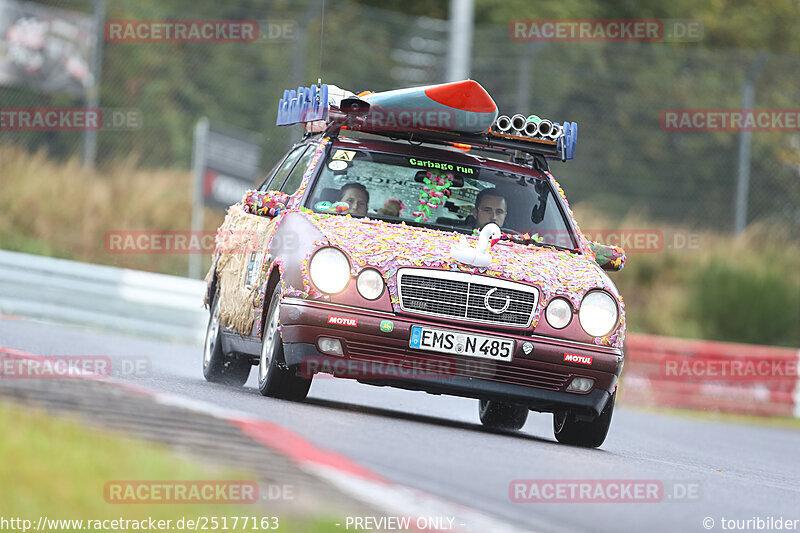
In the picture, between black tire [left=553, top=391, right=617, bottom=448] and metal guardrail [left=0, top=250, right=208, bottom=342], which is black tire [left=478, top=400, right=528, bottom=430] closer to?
black tire [left=553, top=391, right=617, bottom=448]

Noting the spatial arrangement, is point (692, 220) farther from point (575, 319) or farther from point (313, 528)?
point (313, 528)

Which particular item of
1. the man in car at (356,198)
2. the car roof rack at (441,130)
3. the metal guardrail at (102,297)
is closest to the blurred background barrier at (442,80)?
the metal guardrail at (102,297)

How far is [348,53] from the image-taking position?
2562 cm

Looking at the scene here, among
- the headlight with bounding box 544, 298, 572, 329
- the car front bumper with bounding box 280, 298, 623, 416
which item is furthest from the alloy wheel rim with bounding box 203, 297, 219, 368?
the headlight with bounding box 544, 298, 572, 329

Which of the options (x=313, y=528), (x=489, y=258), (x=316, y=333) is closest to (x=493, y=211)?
(x=489, y=258)

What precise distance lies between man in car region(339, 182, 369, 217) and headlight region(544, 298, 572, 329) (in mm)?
1291

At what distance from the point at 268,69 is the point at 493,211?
1587 centimetres

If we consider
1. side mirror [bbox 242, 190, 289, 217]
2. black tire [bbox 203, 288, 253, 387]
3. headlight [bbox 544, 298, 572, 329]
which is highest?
side mirror [bbox 242, 190, 289, 217]

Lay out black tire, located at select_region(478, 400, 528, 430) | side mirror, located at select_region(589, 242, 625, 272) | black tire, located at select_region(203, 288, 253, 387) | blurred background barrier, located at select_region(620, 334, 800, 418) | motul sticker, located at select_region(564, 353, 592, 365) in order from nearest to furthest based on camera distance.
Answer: motul sticker, located at select_region(564, 353, 592, 365) → side mirror, located at select_region(589, 242, 625, 272) → black tire, located at select_region(203, 288, 253, 387) → black tire, located at select_region(478, 400, 528, 430) → blurred background barrier, located at select_region(620, 334, 800, 418)

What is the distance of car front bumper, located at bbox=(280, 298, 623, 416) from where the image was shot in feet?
27.9

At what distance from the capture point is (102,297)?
1855cm

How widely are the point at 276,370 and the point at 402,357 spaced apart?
0.81 m

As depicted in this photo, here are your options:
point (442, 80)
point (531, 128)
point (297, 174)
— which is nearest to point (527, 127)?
point (531, 128)

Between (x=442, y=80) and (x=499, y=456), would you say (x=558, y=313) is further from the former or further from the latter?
(x=442, y=80)
